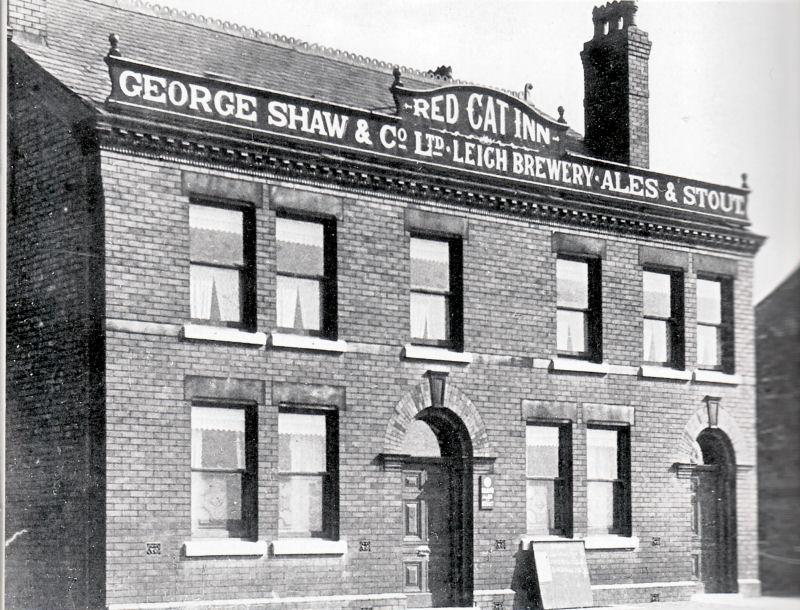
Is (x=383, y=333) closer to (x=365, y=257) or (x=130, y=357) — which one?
(x=365, y=257)

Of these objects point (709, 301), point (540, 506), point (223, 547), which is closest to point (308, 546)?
point (223, 547)

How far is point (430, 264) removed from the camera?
20.0 metres

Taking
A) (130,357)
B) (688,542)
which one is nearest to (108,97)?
(130,357)

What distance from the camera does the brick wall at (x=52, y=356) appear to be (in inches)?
646

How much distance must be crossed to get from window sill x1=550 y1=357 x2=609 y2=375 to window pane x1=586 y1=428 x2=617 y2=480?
1043 mm

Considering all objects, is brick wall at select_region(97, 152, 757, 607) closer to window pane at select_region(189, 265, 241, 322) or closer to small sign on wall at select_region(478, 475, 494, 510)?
small sign on wall at select_region(478, 475, 494, 510)

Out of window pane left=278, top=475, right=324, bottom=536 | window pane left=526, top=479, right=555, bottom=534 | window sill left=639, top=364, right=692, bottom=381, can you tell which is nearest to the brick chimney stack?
window sill left=639, top=364, right=692, bottom=381

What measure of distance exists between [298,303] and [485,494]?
4.44 metres

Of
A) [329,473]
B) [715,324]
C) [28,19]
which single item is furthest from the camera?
[715,324]

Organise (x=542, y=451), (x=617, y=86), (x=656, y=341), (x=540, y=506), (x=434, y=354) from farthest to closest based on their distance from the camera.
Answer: (x=617, y=86) < (x=656, y=341) < (x=542, y=451) < (x=540, y=506) < (x=434, y=354)

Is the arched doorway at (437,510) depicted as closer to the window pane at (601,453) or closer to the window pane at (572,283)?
the window pane at (601,453)

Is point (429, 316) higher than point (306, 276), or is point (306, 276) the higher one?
point (306, 276)

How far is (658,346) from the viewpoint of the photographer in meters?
22.9

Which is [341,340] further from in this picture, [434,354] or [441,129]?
[441,129]
